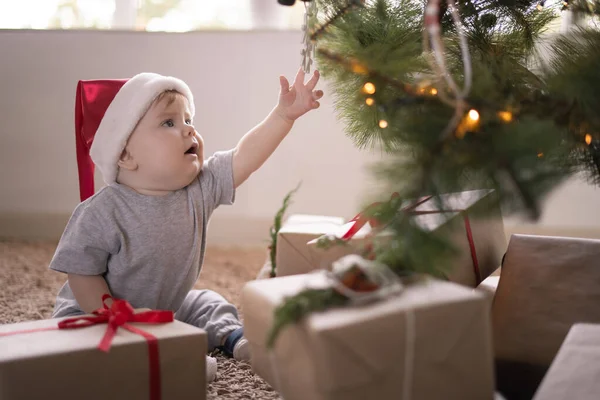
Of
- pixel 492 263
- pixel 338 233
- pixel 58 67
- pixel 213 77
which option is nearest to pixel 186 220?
pixel 338 233

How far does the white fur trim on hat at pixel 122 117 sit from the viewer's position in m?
1.01

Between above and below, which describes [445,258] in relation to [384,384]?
above

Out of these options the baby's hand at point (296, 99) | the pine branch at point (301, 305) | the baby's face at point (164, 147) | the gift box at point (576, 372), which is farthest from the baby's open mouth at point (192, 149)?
the gift box at point (576, 372)

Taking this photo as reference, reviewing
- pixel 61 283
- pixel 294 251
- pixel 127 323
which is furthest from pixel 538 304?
pixel 61 283

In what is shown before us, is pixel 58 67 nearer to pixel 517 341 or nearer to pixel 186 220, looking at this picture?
pixel 186 220

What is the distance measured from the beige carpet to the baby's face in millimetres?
307

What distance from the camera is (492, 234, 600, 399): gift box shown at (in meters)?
0.80

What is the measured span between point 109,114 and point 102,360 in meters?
0.47

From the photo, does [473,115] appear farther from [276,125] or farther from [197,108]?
[197,108]

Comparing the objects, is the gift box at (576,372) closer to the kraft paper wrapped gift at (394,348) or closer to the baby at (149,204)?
the kraft paper wrapped gift at (394,348)

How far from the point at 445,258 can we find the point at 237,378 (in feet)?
1.52

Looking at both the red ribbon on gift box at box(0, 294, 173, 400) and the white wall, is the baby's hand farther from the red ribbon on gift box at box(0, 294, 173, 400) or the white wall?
the white wall

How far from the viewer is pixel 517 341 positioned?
0.81 m

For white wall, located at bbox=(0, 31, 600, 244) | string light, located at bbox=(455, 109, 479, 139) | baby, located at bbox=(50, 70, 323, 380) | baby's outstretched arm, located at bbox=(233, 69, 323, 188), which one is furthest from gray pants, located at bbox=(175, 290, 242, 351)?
white wall, located at bbox=(0, 31, 600, 244)
